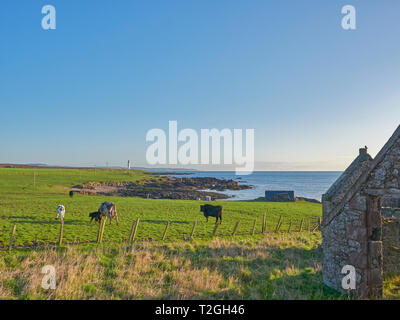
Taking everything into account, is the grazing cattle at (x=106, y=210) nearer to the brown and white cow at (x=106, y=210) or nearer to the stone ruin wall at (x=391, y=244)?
the brown and white cow at (x=106, y=210)

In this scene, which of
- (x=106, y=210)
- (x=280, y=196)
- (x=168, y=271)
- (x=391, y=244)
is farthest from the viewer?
(x=280, y=196)

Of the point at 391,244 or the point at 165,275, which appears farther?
the point at 391,244

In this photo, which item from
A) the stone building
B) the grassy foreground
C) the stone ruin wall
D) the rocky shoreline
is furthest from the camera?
the rocky shoreline

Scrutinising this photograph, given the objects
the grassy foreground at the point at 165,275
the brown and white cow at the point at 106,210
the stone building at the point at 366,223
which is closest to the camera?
the stone building at the point at 366,223

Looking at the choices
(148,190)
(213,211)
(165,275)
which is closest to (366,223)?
(165,275)

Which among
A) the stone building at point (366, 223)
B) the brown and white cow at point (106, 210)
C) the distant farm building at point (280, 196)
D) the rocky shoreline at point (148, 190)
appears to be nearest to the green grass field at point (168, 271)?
the stone building at point (366, 223)

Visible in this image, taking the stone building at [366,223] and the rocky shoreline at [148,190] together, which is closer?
the stone building at [366,223]

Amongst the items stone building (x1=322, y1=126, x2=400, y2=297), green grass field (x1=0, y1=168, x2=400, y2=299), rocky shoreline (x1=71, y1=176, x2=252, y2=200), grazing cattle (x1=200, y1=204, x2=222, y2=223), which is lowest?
rocky shoreline (x1=71, y1=176, x2=252, y2=200)

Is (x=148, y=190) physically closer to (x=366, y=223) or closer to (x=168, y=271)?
(x=168, y=271)

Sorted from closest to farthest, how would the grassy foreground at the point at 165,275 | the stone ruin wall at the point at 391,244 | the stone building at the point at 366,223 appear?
the stone building at the point at 366,223 < the grassy foreground at the point at 165,275 < the stone ruin wall at the point at 391,244

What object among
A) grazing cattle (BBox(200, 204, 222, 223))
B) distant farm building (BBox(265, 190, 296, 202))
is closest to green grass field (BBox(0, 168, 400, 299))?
grazing cattle (BBox(200, 204, 222, 223))

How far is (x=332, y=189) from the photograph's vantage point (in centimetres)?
1513

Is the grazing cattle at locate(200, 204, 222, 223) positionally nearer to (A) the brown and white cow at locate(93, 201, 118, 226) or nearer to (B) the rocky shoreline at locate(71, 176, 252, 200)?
(A) the brown and white cow at locate(93, 201, 118, 226)
